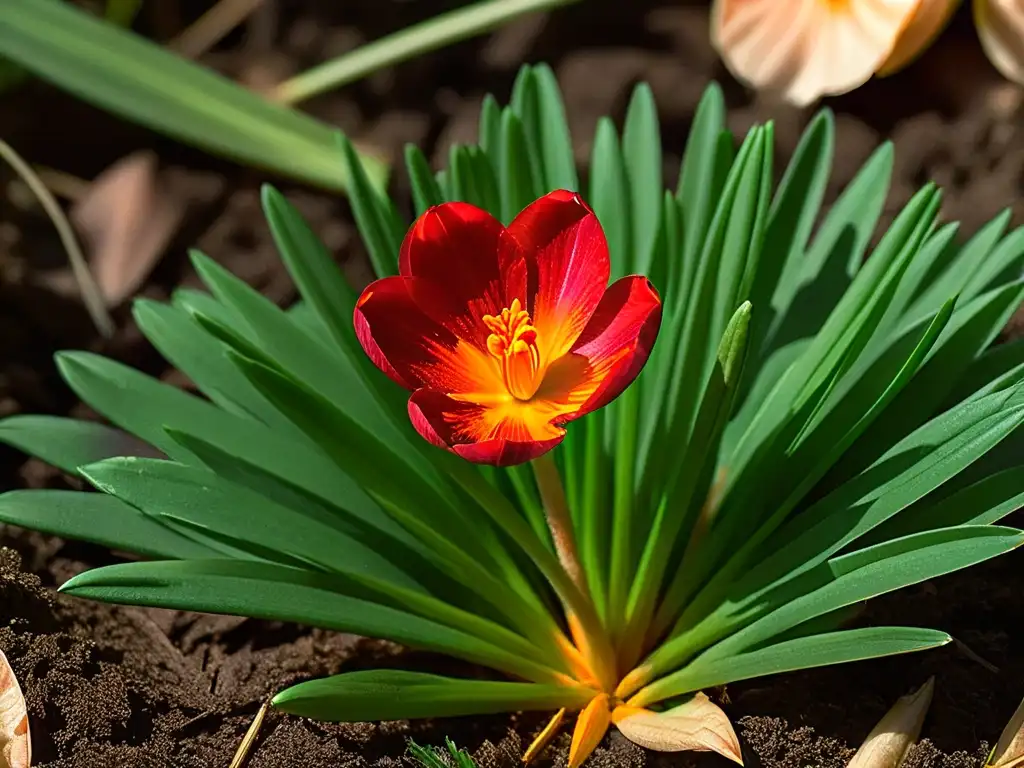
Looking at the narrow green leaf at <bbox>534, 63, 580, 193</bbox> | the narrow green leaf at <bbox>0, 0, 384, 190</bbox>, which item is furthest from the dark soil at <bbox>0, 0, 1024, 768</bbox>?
the narrow green leaf at <bbox>534, 63, 580, 193</bbox>

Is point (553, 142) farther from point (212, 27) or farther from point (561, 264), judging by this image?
point (212, 27)

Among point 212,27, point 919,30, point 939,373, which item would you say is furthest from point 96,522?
point 212,27

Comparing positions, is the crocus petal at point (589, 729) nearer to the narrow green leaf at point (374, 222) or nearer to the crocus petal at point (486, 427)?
the crocus petal at point (486, 427)

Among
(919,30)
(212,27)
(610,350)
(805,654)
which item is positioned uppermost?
(212,27)

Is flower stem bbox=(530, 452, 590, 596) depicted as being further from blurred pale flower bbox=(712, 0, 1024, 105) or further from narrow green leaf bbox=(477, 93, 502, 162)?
blurred pale flower bbox=(712, 0, 1024, 105)

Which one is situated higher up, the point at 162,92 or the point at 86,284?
the point at 162,92

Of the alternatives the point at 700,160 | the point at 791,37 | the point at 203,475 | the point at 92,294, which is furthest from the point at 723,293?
the point at 92,294
